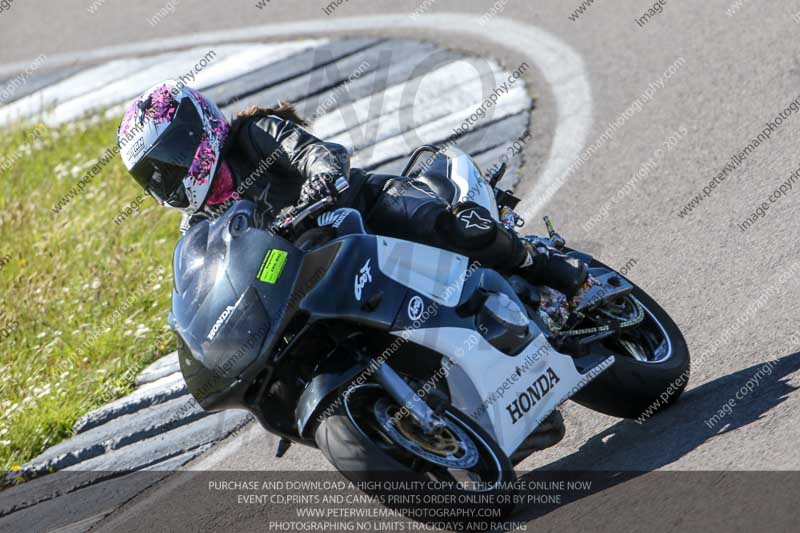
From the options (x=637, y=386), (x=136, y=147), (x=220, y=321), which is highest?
(x=637, y=386)

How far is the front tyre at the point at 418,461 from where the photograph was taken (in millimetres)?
3951

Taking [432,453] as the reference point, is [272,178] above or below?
below

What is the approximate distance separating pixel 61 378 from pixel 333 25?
517 centimetres

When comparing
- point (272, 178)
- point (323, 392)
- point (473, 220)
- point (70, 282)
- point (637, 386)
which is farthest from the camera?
point (70, 282)

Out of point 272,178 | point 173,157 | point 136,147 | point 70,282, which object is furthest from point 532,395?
point 70,282

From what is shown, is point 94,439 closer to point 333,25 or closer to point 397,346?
point 397,346

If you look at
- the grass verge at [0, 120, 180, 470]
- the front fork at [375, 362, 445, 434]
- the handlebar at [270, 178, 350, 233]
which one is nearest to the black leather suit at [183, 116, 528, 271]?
the handlebar at [270, 178, 350, 233]

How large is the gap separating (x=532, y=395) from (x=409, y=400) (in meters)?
0.77

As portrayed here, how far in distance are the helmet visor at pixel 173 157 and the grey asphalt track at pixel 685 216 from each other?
1.56 metres

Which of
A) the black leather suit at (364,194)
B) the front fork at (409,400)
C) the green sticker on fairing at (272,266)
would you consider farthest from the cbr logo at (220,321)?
the black leather suit at (364,194)

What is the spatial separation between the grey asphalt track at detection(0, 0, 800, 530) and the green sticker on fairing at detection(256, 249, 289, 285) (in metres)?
1.36

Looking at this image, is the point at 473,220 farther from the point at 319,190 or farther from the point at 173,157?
the point at 173,157

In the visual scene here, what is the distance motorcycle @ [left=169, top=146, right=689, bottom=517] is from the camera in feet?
13.4

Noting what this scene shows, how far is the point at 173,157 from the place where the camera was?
477 centimetres
